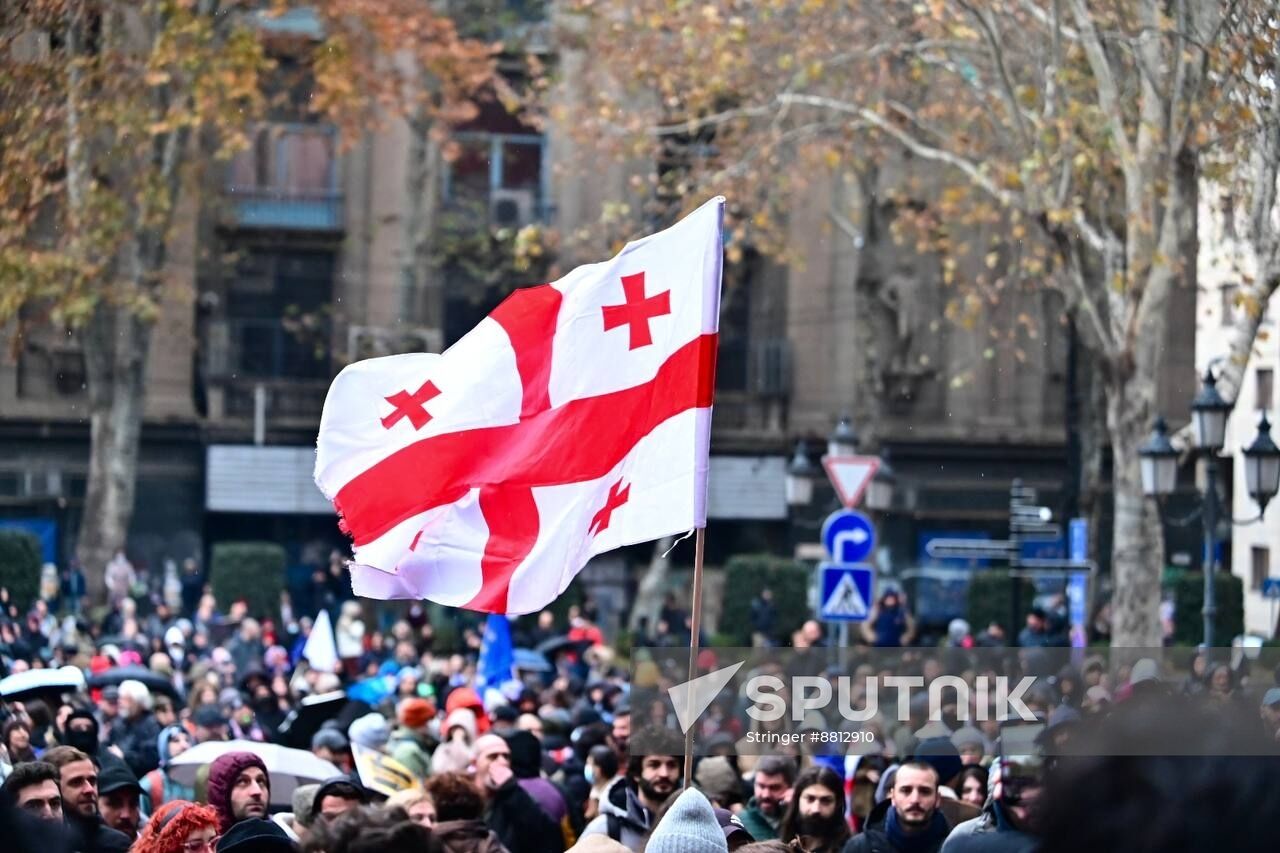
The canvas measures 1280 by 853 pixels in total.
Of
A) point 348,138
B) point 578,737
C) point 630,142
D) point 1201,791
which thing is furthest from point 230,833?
point 348,138

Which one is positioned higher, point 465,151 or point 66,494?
point 465,151

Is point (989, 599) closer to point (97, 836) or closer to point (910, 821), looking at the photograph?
point (910, 821)

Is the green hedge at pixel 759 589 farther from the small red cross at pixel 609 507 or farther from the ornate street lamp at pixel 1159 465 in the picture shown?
the small red cross at pixel 609 507

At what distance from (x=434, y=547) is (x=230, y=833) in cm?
161

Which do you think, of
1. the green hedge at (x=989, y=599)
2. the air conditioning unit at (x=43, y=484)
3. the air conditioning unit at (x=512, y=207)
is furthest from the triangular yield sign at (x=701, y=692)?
the air conditioning unit at (x=512, y=207)

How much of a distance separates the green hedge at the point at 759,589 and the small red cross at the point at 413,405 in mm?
26542

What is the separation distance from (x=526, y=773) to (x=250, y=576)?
2389 centimetres

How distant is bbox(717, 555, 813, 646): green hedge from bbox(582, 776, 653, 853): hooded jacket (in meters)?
25.6

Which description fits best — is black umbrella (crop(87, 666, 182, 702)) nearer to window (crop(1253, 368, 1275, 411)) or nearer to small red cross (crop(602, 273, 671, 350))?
small red cross (crop(602, 273, 671, 350))

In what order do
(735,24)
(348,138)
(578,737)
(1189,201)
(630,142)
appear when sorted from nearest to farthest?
(578,737) → (1189,201) → (735,24) → (630,142) → (348,138)

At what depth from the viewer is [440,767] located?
34.3 ft

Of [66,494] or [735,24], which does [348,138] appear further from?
[66,494]

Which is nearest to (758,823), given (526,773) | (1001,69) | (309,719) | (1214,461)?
(526,773)

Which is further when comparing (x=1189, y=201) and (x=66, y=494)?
(x=66, y=494)
